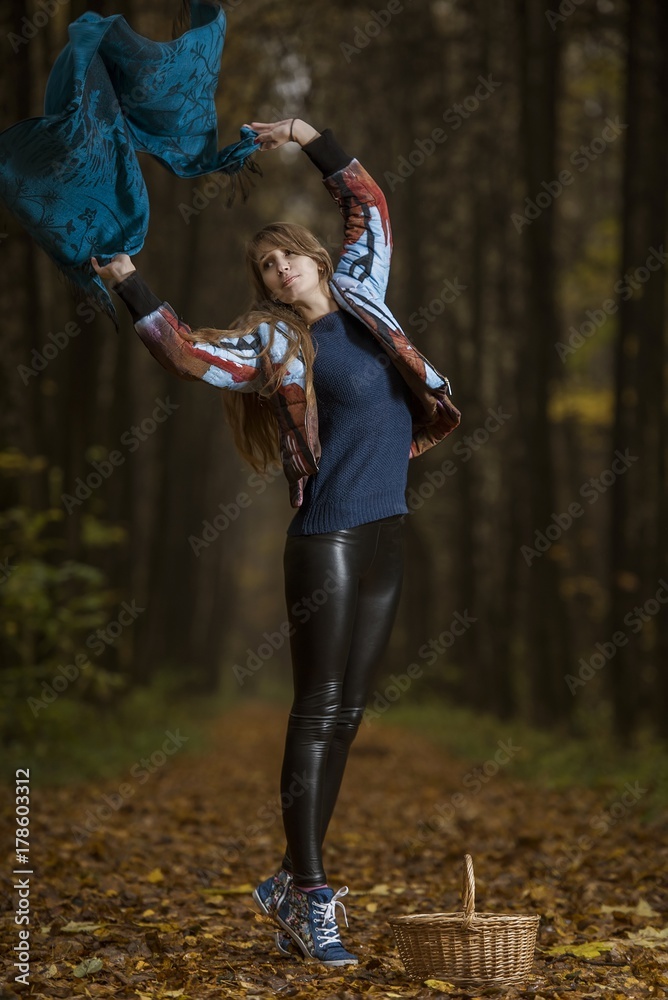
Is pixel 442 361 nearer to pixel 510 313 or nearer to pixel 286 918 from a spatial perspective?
pixel 510 313

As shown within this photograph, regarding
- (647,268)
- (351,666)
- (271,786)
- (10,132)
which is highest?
(647,268)

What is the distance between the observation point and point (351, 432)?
15.2 feet

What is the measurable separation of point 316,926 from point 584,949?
3.79 ft

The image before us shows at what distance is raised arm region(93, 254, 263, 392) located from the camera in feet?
14.1

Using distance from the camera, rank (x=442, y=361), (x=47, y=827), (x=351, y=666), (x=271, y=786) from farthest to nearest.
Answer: (x=442, y=361) → (x=271, y=786) → (x=47, y=827) → (x=351, y=666)

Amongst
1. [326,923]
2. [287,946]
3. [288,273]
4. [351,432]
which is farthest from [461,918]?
[288,273]

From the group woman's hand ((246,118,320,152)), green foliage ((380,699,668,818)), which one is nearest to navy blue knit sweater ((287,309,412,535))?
woman's hand ((246,118,320,152))

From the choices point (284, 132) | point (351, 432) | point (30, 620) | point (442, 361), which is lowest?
point (30, 620)

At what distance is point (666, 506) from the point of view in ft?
37.4

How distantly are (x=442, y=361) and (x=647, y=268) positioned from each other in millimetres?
10282

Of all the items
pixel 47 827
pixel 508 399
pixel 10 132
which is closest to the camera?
pixel 10 132

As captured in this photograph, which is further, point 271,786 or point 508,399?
point 508,399

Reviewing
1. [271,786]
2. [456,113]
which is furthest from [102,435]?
[456,113]

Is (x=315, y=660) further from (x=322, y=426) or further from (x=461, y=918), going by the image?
(x=461, y=918)
